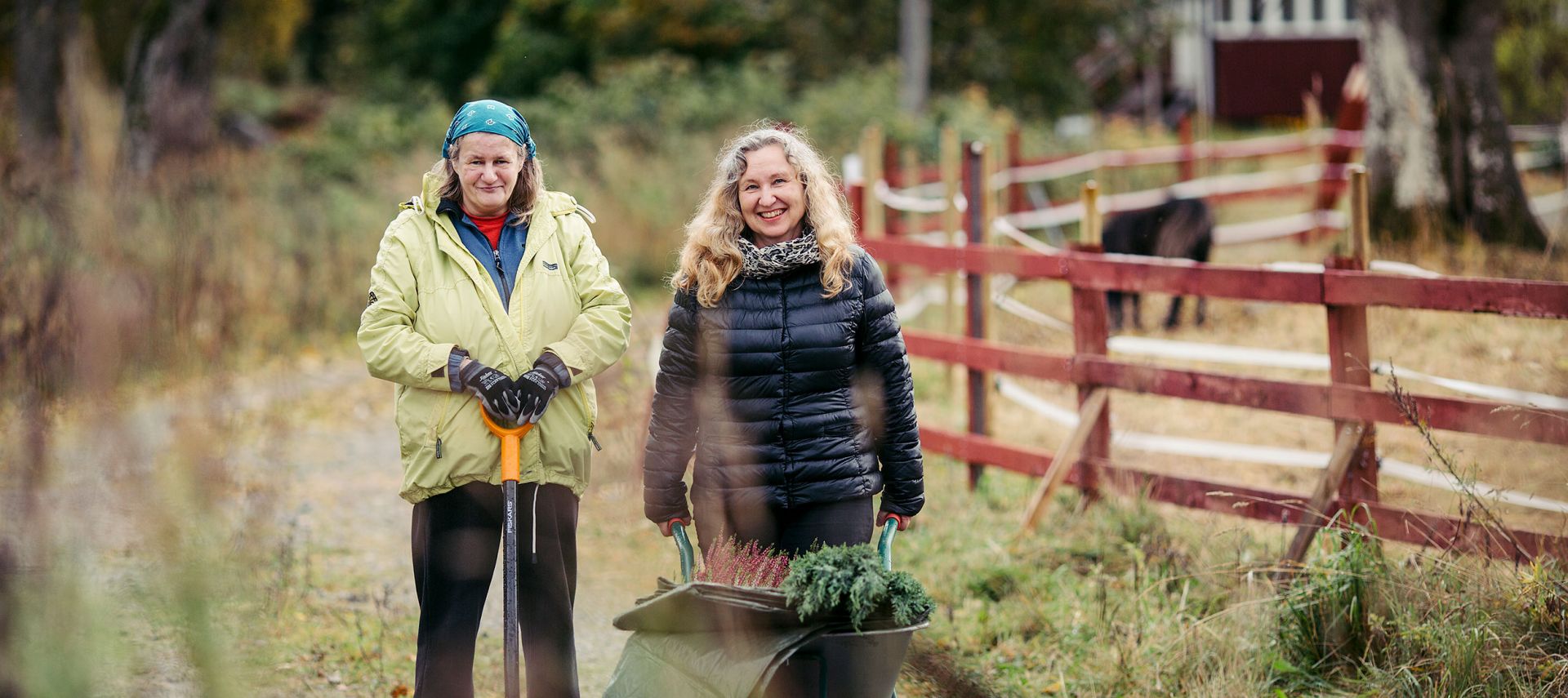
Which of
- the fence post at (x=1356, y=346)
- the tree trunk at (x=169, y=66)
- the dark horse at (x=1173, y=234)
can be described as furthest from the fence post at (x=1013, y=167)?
the fence post at (x=1356, y=346)

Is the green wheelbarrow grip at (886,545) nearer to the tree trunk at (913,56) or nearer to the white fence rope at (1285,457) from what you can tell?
the white fence rope at (1285,457)

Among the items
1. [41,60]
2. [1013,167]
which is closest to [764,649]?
[1013,167]

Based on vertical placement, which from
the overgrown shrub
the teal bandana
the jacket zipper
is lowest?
the overgrown shrub

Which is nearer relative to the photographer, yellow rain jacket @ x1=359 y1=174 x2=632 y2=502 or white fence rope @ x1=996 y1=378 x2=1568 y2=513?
yellow rain jacket @ x1=359 y1=174 x2=632 y2=502

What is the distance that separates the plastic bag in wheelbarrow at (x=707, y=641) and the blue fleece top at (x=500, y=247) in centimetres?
98

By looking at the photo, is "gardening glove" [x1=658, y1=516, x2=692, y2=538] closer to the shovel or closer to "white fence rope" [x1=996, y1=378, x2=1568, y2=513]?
the shovel

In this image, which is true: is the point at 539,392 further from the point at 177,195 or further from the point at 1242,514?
the point at 177,195

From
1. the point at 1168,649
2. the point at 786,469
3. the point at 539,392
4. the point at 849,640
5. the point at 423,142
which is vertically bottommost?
the point at 1168,649

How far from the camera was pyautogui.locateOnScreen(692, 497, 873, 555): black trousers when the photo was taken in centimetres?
361

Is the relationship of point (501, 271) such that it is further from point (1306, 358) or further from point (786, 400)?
point (1306, 358)

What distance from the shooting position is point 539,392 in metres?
3.46

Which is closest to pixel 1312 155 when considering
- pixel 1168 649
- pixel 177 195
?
pixel 177 195

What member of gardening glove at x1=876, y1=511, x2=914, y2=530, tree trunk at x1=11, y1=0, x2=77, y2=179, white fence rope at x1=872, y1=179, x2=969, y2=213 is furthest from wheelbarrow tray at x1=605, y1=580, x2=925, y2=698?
tree trunk at x1=11, y1=0, x2=77, y2=179

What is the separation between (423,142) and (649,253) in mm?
7170
